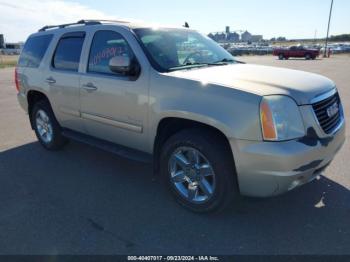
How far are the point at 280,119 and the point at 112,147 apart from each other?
90.0 inches

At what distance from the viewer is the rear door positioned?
15.6 feet

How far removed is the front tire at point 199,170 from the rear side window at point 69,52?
80.4 inches

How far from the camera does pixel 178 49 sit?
4.21 metres

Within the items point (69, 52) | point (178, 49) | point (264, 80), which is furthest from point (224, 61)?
point (69, 52)

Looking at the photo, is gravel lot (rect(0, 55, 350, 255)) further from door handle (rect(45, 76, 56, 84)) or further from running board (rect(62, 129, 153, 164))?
door handle (rect(45, 76, 56, 84))

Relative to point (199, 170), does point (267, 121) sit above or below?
above

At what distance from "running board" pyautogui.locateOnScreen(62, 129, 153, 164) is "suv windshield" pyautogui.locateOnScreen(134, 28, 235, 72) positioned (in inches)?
41.2

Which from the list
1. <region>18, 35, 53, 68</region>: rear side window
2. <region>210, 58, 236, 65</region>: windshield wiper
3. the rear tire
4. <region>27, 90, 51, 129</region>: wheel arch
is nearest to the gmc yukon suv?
<region>210, 58, 236, 65</region>: windshield wiper

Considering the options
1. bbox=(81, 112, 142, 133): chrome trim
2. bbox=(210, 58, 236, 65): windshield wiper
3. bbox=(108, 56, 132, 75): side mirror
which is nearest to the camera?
bbox=(108, 56, 132, 75): side mirror

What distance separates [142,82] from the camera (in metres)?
3.76

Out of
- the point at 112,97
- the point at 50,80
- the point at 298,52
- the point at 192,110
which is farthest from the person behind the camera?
the point at 298,52

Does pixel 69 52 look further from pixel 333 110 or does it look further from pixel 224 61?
pixel 333 110

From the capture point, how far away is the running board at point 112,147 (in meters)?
4.00

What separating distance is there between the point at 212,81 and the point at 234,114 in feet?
1.42
